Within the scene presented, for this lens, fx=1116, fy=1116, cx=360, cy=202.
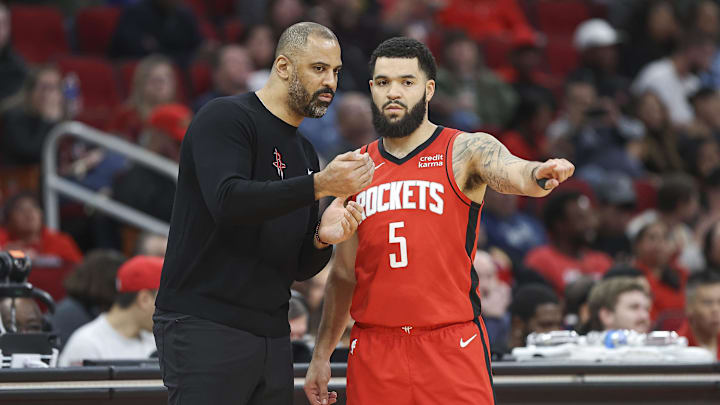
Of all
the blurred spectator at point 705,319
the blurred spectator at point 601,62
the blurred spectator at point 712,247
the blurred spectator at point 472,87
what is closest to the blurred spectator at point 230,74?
the blurred spectator at point 472,87

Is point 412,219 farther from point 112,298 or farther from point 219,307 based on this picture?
point 112,298

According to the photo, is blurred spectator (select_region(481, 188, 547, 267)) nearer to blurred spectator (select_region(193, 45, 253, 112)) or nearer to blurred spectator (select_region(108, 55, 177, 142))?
blurred spectator (select_region(193, 45, 253, 112))

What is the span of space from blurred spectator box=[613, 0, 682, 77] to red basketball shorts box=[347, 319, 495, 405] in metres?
10.2

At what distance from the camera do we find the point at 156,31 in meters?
10.9

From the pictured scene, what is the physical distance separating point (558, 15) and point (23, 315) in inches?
404

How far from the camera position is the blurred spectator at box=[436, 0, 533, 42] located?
13211mm

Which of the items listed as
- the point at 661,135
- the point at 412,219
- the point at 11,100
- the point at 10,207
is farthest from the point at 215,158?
the point at 661,135

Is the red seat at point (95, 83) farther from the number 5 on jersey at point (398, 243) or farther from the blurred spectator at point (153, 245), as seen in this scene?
the number 5 on jersey at point (398, 243)

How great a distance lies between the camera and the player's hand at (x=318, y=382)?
4570mm

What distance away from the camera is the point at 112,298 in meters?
7.11

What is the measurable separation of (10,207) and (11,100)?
1.55 m

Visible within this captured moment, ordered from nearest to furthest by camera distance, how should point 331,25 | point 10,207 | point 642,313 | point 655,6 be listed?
point 642,313 < point 10,207 < point 331,25 < point 655,6

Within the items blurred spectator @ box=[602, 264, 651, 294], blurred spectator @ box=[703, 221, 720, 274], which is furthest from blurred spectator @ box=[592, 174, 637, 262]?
blurred spectator @ box=[602, 264, 651, 294]

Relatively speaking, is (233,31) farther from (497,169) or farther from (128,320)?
(497,169)
